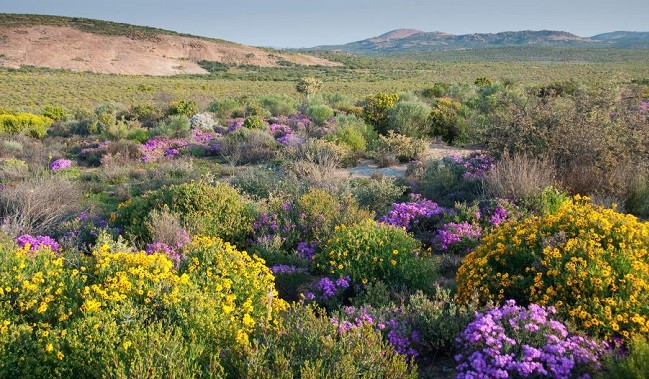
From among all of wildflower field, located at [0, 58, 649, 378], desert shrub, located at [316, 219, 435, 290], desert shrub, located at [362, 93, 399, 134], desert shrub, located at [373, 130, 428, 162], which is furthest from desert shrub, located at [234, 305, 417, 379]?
desert shrub, located at [362, 93, 399, 134]

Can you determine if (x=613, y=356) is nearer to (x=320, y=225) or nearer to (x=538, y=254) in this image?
(x=538, y=254)

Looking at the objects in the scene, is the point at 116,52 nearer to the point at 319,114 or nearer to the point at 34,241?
the point at 319,114

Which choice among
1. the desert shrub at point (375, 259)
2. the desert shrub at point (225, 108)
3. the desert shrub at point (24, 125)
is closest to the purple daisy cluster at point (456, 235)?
the desert shrub at point (375, 259)

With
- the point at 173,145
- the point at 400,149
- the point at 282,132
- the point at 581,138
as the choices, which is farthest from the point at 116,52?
the point at 581,138

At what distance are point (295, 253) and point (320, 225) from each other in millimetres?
799

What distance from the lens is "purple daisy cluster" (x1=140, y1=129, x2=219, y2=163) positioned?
557 inches

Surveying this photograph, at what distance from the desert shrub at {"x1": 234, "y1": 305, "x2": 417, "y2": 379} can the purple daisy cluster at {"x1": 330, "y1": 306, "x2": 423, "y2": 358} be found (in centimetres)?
22

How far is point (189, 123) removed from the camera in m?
17.6

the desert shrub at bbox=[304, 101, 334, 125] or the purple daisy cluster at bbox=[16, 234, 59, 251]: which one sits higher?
the desert shrub at bbox=[304, 101, 334, 125]

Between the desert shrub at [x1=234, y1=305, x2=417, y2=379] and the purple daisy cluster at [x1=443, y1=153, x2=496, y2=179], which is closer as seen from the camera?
the desert shrub at [x1=234, y1=305, x2=417, y2=379]

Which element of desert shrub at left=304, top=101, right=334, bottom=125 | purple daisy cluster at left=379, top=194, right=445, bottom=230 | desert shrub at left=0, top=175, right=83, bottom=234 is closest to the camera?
desert shrub at left=0, top=175, right=83, bottom=234

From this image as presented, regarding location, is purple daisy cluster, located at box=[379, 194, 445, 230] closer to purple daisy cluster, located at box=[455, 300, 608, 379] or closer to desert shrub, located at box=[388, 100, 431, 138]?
purple daisy cluster, located at box=[455, 300, 608, 379]

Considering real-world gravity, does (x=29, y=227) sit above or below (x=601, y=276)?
below

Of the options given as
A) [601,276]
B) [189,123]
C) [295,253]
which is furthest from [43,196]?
[189,123]
